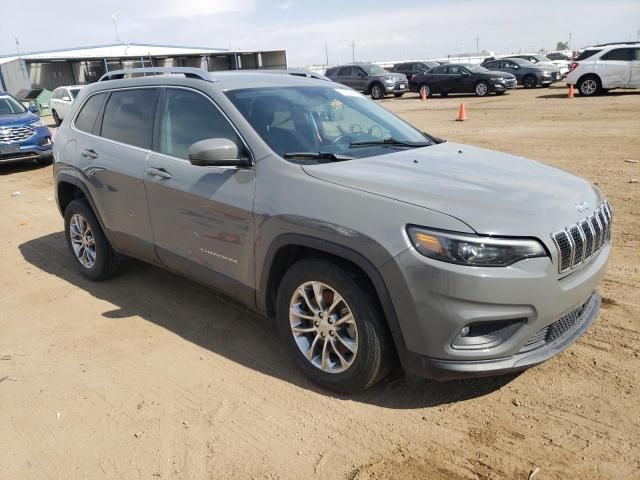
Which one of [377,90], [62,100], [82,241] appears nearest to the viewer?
[82,241]

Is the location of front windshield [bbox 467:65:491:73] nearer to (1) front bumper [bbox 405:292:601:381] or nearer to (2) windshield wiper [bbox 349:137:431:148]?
(2) windshield wiper [bbox 349:137:431:148]

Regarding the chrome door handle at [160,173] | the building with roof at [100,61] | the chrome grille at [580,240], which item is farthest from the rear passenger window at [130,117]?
the building with roof at [100,61]

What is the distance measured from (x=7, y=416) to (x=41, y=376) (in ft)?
1.42

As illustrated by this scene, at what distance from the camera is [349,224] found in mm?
2871

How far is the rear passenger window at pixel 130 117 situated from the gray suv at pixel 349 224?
0.02 meters

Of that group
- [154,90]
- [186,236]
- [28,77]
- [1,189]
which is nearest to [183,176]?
[186,236]

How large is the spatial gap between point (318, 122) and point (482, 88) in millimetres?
22000

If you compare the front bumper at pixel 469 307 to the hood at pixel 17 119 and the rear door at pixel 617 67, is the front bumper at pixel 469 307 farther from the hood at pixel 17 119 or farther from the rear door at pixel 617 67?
the rear door at pixel 617 67

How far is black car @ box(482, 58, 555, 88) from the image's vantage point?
84.8 feet

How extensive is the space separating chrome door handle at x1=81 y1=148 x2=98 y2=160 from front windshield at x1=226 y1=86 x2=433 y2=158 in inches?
66.7

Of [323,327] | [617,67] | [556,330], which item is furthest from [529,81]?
[323,327]

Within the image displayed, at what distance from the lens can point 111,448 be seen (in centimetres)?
291

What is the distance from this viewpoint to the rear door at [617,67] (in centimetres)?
1941

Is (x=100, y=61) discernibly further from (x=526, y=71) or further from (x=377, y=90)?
(x=526, y=71)
